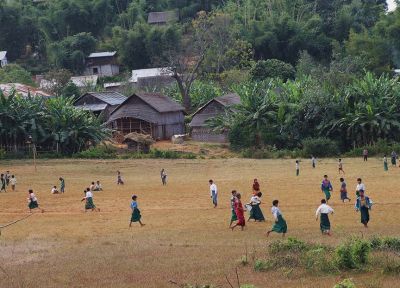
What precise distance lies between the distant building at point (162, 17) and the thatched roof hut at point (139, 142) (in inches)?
2103

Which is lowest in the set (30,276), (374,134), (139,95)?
(30,276)

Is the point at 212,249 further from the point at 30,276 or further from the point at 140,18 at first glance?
the point at 140,18

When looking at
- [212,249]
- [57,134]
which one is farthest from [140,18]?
[212,249]

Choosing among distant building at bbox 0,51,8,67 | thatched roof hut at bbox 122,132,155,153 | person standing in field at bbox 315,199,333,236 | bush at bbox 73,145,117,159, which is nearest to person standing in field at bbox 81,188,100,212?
person standing in field at bbox 315,199,333,236

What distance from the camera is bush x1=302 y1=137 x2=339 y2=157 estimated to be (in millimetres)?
48406

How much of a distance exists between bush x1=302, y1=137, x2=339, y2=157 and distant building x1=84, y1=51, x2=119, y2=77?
5251cm

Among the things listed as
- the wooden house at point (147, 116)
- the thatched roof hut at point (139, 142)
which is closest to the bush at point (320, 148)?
the thatched roof hut at point (139, 142)

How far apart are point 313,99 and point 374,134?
16.1 ft

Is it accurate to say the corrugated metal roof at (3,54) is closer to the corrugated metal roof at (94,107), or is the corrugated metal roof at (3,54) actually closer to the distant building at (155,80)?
the distant building at (155,80)

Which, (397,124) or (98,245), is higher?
(397,124)

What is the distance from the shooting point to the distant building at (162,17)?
10406cm

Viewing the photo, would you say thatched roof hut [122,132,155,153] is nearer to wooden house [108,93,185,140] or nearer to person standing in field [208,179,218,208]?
wooden house [108,93,185,140]

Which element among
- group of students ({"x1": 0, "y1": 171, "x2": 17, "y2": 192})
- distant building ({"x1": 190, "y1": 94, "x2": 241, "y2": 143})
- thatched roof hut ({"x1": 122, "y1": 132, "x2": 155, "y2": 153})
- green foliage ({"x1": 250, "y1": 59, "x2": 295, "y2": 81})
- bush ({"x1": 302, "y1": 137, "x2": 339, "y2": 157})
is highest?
green foliage ({"x1": 250, "y1": 59, "x2": 295, "y2": 81})

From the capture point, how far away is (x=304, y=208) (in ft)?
89.6
